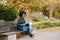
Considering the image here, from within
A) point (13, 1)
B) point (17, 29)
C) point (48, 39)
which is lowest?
point (48, 39)

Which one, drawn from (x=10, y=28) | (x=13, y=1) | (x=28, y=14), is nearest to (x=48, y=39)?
(x=10, y=28)

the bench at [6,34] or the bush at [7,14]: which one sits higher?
the bush at [7,14]

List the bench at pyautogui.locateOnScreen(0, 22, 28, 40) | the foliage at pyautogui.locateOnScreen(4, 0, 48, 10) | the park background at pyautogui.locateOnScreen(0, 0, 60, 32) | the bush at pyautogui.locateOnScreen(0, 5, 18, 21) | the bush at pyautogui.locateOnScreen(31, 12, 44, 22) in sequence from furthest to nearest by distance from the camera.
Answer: the bush at pyautogui.locateOnScreen(31, 12, 44, 22) < the foliage at pyautogui.locateOnScreen(4, 0, 48, 10) < the park background at pyautogui.locateOnScreen(0, 0, 60, 32) < the bush at pyautogui.locateOnScreen(0, 5, 18, 21) < the bench at pyautogui.locateOnScreen(0, 22, 28, 40)

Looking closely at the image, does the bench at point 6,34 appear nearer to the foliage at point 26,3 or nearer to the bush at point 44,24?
the bush at point 44,24

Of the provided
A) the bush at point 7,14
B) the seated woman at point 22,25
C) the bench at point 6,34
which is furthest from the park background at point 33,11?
the seated woman at point 22,25

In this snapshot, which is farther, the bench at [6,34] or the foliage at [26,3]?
the foliage at [26,3]

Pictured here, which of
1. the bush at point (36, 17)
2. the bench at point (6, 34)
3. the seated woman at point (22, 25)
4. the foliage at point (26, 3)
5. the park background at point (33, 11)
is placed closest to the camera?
the bench at point (6, 34)

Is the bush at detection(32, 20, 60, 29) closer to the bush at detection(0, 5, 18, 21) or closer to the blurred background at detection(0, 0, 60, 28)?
the blurred background at detection(0, 0, 60, 28)

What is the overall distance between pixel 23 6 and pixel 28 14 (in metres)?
1.38

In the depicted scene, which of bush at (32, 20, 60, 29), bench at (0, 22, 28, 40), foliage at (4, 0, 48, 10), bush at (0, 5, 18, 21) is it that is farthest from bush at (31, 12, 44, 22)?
bench at (0, 22, 28, 40)

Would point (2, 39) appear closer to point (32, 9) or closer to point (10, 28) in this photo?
point (10, 28)

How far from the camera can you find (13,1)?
1862 cm

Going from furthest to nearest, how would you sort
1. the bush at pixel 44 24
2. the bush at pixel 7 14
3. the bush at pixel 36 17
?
the bush at pixel 36 17 → the bush at pixel 44 24 → the bush at pixel 7 14

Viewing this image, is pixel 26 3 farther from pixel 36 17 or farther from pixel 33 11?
pixel 33 11
